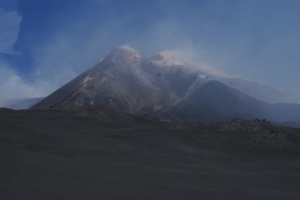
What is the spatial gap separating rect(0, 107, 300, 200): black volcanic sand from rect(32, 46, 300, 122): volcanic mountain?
3389 centimetres

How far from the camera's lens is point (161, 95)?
9894 centimetres

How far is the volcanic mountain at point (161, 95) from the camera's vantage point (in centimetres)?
8062

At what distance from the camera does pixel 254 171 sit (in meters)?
22.8

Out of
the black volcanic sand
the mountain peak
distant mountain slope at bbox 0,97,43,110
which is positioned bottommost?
the black volcanic sand

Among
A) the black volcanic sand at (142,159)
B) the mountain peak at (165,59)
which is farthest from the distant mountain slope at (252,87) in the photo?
the black volcanic sand at (142,159)

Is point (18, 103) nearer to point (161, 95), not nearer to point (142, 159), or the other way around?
point (161, 95)

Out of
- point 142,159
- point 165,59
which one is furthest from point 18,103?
point 142,159

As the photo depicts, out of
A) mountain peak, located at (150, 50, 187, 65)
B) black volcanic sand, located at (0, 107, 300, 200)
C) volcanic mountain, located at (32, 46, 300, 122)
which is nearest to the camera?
black volcanic sand, located at (0, 107, 300, 200)

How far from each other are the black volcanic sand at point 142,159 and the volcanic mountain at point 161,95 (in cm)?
3389

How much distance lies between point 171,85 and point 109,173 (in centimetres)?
9363

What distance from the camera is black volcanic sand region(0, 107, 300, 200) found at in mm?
11969

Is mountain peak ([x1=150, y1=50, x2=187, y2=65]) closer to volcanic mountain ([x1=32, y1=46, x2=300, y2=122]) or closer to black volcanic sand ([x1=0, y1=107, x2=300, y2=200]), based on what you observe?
volcanic mountain ([x1=32, y1=46, x2=300, y2=122])

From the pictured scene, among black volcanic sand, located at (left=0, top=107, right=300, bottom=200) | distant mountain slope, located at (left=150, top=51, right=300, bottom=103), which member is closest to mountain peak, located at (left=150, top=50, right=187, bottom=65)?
distant mountain slope, located at (left=150, top=51, right=300, bottom=103)

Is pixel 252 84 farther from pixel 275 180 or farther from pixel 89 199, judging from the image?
pixel 89 199
